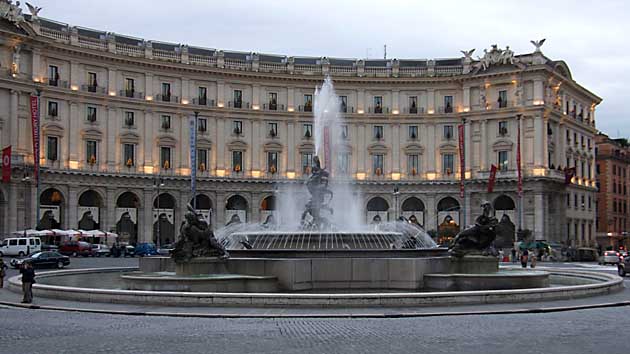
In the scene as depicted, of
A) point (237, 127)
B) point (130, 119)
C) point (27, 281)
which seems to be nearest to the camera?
point (27, 281)

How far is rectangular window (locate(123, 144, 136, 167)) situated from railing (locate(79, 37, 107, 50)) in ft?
31.5

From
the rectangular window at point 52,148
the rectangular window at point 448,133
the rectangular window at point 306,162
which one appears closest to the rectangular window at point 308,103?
the rectangular window at point 306,162

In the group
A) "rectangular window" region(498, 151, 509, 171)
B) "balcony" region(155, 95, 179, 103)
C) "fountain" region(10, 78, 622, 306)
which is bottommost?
"fountain" region(10, 78, 622, 306)

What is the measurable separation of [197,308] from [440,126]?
227ft

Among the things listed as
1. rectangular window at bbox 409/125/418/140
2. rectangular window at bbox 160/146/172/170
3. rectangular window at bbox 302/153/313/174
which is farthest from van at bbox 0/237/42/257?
rectangular window at bbox 409/125/418/140

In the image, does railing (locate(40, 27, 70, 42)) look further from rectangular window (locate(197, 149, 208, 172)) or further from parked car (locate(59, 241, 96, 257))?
parked car (locate(59, 241, 96, 257))

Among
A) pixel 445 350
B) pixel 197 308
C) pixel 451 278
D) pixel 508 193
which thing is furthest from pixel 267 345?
pixel 508 193

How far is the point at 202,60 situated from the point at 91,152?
50.2 feet

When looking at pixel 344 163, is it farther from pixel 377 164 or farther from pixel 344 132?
pixel 377 164

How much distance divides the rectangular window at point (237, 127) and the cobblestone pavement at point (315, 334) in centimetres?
6399

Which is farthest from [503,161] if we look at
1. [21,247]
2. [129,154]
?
[21,247]

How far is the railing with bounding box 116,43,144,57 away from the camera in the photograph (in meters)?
79.3

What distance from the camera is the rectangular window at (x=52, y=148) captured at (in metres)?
73.5

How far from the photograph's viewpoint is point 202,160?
82938 mm
